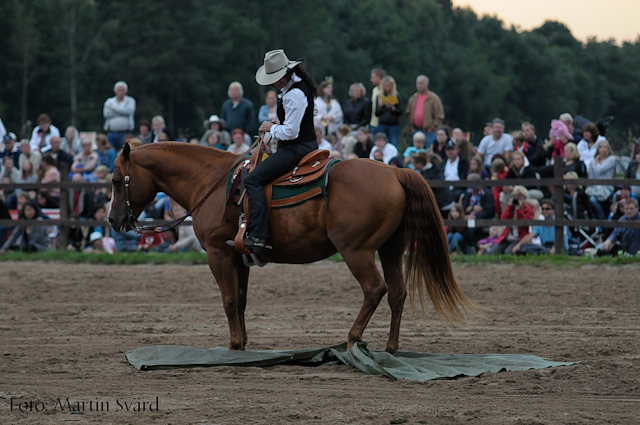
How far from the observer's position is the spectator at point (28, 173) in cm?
1795

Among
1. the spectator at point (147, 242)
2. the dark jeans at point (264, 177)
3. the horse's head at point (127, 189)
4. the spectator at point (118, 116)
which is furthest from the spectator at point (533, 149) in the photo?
the horse's head at point (127, 189)

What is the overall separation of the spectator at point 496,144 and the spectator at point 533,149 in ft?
1.26

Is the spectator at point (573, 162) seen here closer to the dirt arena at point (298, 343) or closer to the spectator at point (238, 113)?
the dirt arena at point (298, 343)

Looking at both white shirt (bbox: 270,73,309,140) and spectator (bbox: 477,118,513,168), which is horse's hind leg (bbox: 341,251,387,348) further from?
spectator (bbox: 477,118,513,168)

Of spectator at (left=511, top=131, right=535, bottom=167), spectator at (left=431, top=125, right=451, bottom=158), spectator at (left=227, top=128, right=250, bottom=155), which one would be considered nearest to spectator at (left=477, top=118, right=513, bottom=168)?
spectator at (left=511, top=131, right=535, bottom=167)

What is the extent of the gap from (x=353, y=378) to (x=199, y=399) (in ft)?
4.45

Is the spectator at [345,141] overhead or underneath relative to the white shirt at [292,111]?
overhead

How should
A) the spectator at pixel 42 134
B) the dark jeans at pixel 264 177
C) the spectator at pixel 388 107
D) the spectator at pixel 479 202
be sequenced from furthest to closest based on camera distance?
1. the spectator at pixel 42 134
2. the spectator at pixel 388 107
3. the spectator at pixel 479 202
4. the dark jeans at pixel 264 177

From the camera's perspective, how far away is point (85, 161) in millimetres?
18297

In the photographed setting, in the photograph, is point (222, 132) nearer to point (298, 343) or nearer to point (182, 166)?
point (182, 166)

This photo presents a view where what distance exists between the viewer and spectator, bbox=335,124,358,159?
1664 centimetres

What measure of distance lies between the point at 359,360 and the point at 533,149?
1017 centimetres

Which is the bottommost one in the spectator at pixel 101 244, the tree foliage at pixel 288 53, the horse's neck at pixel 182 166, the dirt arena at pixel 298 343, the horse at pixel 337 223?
the dirt arena at pixel 298 343

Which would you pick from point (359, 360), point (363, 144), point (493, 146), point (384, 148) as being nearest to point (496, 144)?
point (493, 146)
